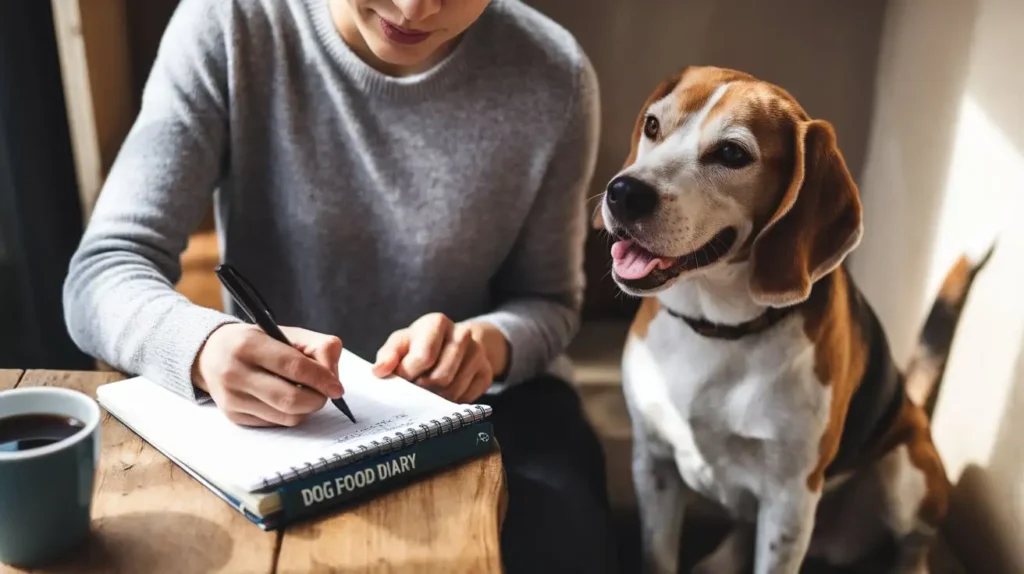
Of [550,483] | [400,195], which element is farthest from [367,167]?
[550,483]

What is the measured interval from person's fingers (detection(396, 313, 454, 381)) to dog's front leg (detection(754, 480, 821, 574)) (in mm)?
422

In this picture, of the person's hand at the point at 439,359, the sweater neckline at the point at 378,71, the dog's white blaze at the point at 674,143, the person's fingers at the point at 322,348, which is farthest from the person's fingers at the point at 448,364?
the sweater neckline at the point at 378,71

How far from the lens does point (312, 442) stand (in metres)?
0.74

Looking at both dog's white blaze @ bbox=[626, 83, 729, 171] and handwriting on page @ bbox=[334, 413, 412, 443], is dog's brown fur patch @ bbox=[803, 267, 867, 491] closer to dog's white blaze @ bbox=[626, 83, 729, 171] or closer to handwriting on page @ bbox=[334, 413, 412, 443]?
dog's white blaze @ bbox=[626, 83, 729, 171]

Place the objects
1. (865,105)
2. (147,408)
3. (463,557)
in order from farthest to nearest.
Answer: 1. (865,105)
2. (147,408)
3. (463,557)

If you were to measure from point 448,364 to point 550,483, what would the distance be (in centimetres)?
19

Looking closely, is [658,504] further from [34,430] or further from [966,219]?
[34,430]

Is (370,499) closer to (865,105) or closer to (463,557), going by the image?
(463,557)

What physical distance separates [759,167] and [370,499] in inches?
18.4

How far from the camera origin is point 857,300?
1086mm

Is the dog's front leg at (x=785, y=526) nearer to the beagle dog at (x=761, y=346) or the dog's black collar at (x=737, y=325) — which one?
the beagle dog at (x=761, y=346)

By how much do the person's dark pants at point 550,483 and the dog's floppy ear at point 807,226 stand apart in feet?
0.95

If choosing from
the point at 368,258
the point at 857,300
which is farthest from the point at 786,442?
the point at 368,258

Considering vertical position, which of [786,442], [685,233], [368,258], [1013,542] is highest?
[685,233]
